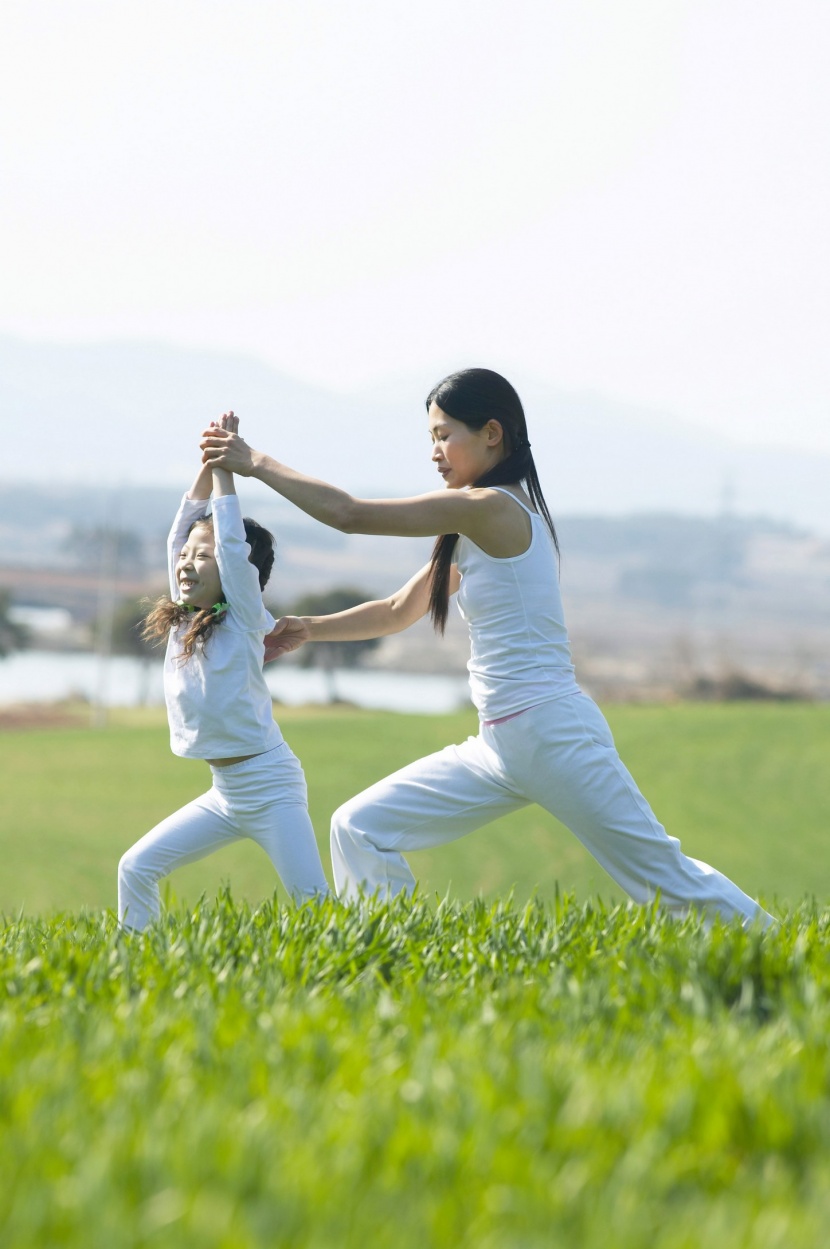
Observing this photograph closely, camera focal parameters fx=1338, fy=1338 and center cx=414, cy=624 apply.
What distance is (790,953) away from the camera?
377 centimetres

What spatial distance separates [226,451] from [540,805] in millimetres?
1542

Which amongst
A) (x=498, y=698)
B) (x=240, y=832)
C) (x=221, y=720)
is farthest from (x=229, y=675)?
(x=498, y=698)

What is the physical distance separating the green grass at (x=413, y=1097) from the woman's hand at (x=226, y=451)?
4.89 feet

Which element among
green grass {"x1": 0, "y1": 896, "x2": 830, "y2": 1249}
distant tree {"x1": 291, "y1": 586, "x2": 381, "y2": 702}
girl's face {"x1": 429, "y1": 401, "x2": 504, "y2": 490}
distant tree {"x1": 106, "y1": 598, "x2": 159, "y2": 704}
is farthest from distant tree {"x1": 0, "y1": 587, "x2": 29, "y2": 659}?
green grass {"x1": 0, "y1": 896, "x2": 830, "y2": 1249}

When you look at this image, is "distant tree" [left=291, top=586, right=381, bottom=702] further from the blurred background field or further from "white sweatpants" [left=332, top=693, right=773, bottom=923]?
"white sweatpants" [left=332, top=693, right=773, bottom=923]

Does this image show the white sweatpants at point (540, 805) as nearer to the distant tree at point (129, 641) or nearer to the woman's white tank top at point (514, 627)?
the woman's white tank top at point (514, 627)

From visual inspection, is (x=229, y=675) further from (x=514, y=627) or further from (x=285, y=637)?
(x=514, y=627)

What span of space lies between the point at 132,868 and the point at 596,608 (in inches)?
1906

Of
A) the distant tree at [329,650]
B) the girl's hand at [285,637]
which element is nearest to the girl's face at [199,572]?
the girl's hand at [285,637]

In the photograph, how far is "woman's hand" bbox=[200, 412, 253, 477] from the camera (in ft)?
14.0

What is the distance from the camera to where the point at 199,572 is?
4.54 meters

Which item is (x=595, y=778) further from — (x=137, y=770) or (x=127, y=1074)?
(x=137, y=770)

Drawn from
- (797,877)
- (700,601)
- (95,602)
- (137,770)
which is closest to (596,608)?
(700,601)

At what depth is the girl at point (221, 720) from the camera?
4.42 metres
